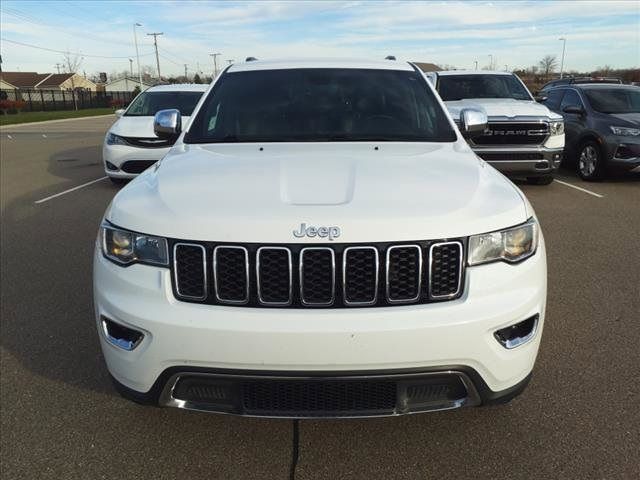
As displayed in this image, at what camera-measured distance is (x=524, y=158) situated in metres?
8.87

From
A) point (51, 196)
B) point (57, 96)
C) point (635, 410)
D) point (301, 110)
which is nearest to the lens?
point (635, 410)

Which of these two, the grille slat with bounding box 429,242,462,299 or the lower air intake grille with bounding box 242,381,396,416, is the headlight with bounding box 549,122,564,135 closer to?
the grille slat with bounding box 429,242,462,299

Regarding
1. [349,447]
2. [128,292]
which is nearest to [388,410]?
[349,447]

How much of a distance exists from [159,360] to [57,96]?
61.2 meters

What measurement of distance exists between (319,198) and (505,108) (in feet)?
24.7

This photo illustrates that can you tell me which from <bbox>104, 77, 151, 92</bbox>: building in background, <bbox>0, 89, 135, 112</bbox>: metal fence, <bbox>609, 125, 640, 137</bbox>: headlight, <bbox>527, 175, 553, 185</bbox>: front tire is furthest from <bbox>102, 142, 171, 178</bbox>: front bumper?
<bbox>104, 77, 151, 92</bbox>: building in background

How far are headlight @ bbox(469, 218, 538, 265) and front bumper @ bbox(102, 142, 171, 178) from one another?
7756mm

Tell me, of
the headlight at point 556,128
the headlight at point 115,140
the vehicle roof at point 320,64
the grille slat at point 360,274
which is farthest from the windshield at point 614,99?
the grille slat at point 360,274

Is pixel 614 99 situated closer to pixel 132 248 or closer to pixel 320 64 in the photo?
pixel 320 64

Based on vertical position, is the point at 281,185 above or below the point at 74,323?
above

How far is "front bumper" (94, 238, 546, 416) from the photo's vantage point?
2.17 m

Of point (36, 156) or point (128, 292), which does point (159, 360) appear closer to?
point (128, 292)

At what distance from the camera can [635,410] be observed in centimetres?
292

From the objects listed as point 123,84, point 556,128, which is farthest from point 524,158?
point 123,84
